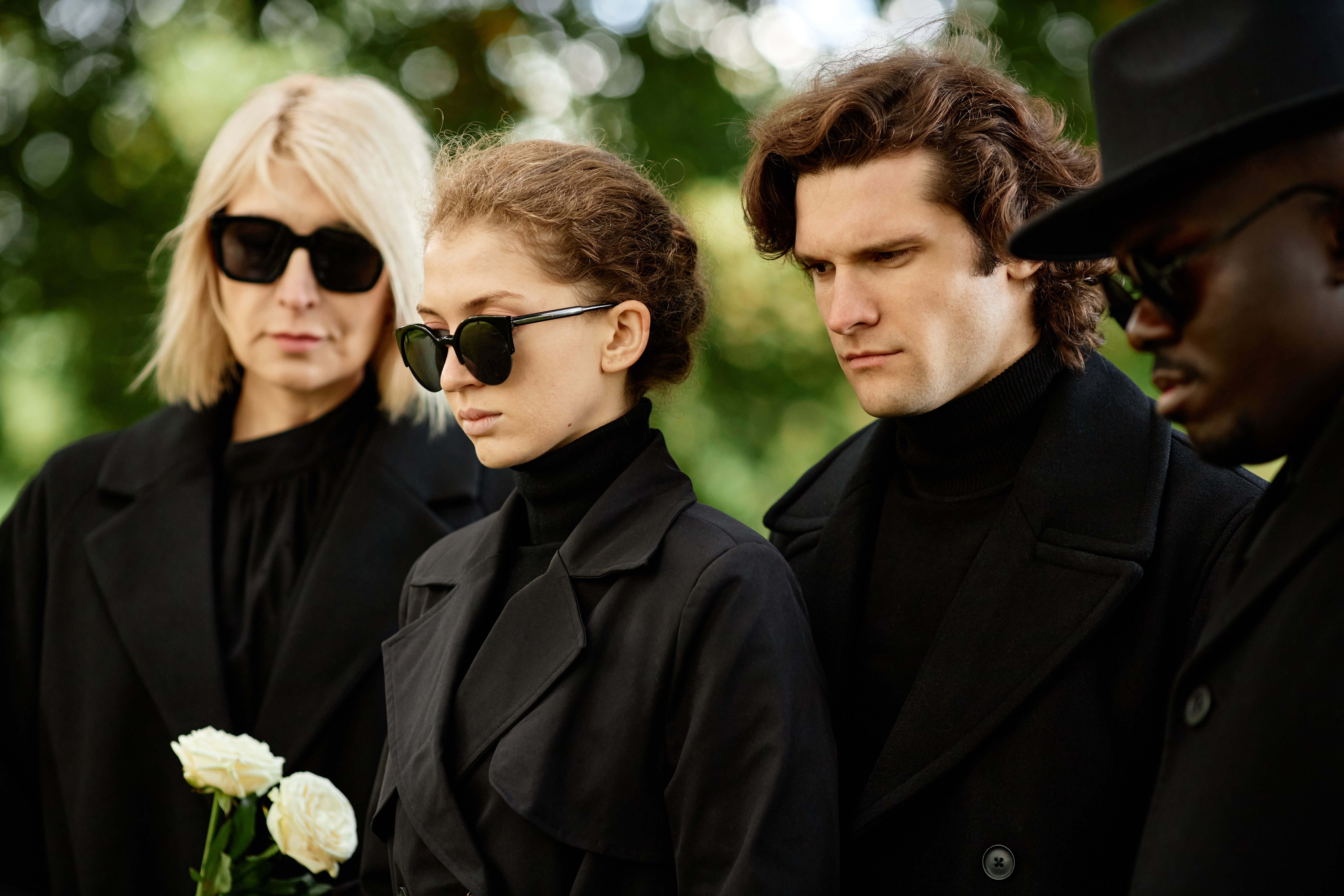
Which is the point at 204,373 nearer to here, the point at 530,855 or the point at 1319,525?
the point at 530,855

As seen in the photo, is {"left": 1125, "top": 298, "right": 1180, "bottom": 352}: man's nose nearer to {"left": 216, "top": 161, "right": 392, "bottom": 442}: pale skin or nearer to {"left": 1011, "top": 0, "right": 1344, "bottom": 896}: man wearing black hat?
{"left": 1011, "top": 0, "right": 1344, "bottom": 896}: man wearing black hat

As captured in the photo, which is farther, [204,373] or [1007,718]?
[204,373]

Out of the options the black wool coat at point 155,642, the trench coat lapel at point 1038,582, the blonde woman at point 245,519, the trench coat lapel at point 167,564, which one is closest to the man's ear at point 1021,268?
the trench coat lapel at point 1038,582

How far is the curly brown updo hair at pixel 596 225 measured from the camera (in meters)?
2.27

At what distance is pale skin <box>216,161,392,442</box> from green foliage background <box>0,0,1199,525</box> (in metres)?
1.84

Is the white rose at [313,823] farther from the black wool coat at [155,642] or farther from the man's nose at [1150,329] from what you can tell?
the man's nose at [1150,329]

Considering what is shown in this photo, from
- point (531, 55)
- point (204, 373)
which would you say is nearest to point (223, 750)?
point (204, 373)

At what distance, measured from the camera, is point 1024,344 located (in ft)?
8.14

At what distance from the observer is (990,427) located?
8.07ft

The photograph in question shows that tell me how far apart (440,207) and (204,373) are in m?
1.37

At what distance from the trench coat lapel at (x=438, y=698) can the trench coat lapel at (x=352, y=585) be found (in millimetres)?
419

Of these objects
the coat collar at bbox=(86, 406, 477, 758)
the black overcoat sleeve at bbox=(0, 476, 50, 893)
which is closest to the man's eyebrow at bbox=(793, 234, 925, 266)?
the coat collar at bbox=(86, 406, 477, 758)

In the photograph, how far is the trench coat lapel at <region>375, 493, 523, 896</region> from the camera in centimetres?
211

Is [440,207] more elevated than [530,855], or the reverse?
[440,207]
